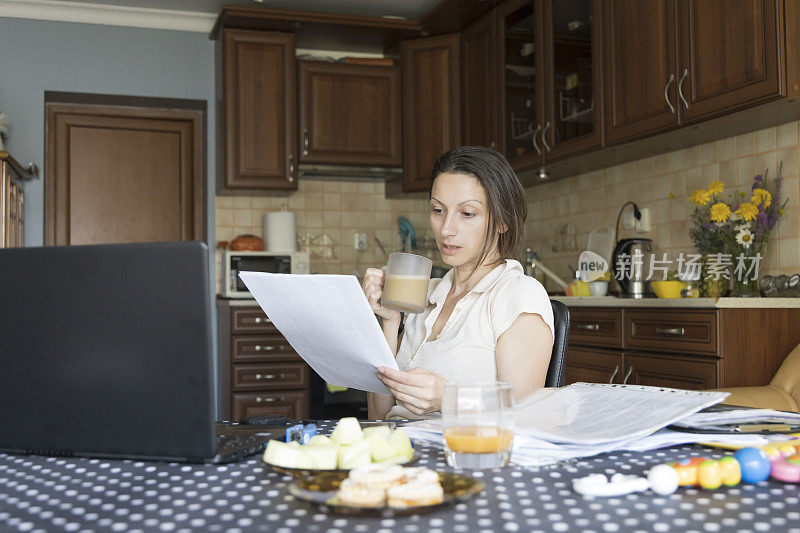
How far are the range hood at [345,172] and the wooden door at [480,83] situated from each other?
0.60 meters

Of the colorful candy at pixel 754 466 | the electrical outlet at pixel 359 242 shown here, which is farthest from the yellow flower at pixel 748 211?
the electrical outlet at pixel 359 242

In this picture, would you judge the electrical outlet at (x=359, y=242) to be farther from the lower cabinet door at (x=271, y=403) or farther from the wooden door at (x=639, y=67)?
the wooden door at (x=639, y=67)

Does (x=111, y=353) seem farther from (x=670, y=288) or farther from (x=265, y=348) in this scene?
(x=265, y=348)

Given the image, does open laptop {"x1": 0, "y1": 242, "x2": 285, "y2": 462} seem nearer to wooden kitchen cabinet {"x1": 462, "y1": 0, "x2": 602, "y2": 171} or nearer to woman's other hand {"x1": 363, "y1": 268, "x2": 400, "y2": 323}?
woman's other hand {"x1": 363, "y1": 268, "x2": 400, "y2": 323}

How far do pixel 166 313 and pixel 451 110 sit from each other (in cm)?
398

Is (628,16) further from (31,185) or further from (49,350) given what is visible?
(31,185)

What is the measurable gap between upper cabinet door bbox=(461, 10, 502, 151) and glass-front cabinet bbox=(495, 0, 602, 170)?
3.0 inches

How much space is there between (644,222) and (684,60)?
0.90 metres

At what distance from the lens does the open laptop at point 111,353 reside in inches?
30.8

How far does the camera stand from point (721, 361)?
245cm

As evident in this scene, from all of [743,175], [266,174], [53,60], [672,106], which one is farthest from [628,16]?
[53,60]

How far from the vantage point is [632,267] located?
10.4 ft

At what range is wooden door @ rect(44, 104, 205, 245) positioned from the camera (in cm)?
463

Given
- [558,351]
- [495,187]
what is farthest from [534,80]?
[558,351]
